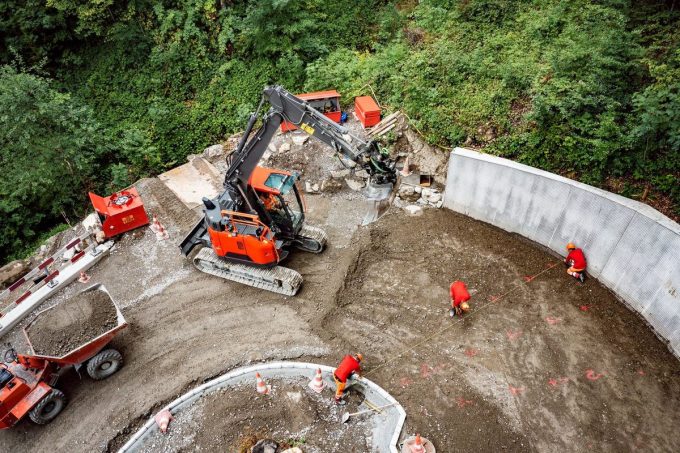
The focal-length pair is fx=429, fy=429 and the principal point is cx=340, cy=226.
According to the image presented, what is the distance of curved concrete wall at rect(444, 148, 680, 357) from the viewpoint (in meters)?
8.68

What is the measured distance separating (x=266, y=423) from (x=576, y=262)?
25.3 ft

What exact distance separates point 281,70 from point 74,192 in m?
8.74

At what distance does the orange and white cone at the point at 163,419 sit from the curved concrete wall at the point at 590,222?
344 inches

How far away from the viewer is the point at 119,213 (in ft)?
39.2

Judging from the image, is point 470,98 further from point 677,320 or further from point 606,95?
point 677,320

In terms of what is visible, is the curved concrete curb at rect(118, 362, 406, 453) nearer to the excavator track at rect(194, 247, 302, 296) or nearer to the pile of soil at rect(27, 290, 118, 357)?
the excavator track at rect(194, 247, 302, 296)

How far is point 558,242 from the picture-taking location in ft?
34.9

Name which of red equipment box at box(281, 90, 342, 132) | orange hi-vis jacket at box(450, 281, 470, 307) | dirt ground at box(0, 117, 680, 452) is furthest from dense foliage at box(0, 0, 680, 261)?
orange hi-vis jacket at box(450, 281, 470, 307)

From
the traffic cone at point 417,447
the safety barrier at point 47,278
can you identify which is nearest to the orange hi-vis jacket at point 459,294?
the traffic cone at point 417,447

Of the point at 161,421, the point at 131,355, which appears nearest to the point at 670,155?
the point at 161,421

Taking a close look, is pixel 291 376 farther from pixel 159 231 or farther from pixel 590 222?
pixel 590 222

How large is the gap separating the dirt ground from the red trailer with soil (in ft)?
1.44

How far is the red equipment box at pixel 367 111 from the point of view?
13.9 metres

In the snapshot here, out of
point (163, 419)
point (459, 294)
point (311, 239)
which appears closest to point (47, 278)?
point (163, 419)
